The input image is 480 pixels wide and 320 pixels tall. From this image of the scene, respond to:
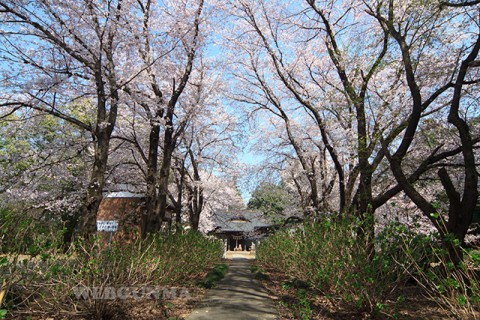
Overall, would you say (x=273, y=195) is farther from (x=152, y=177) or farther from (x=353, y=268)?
(x=353, y=268)

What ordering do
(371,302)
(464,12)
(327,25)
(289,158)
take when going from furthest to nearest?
1. (289,158)
2. (327,25)
3. (464,12)
4. (371,302)

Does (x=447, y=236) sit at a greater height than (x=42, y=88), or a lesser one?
lesser

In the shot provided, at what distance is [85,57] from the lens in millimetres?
7578

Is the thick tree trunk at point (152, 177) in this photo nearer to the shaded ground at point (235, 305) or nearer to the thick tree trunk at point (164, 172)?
the thick tree trunk at point (164, 172)

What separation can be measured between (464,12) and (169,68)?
7.98 m

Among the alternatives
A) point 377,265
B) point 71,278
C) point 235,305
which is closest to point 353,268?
point 377,265

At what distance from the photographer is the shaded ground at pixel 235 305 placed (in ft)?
18.4

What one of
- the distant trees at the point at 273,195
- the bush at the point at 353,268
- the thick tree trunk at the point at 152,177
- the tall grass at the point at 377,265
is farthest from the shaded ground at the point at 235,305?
the distant trees at the point at 273,195

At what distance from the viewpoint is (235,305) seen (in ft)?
21.3

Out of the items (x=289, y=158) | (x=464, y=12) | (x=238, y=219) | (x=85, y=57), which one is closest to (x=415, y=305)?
(x=464, y=12)

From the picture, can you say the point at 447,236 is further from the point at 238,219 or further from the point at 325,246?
the point at 238,219

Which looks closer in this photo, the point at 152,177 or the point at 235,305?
the point at 235,305

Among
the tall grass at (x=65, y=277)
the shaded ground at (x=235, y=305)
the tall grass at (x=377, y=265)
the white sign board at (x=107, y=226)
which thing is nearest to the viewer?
the tall grass at (x=65, y=277)

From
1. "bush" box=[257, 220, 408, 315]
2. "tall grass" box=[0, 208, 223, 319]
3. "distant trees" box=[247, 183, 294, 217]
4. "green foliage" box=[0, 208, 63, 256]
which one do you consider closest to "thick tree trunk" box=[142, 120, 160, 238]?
"tall grass" box=[0, 208, 223, 319]
